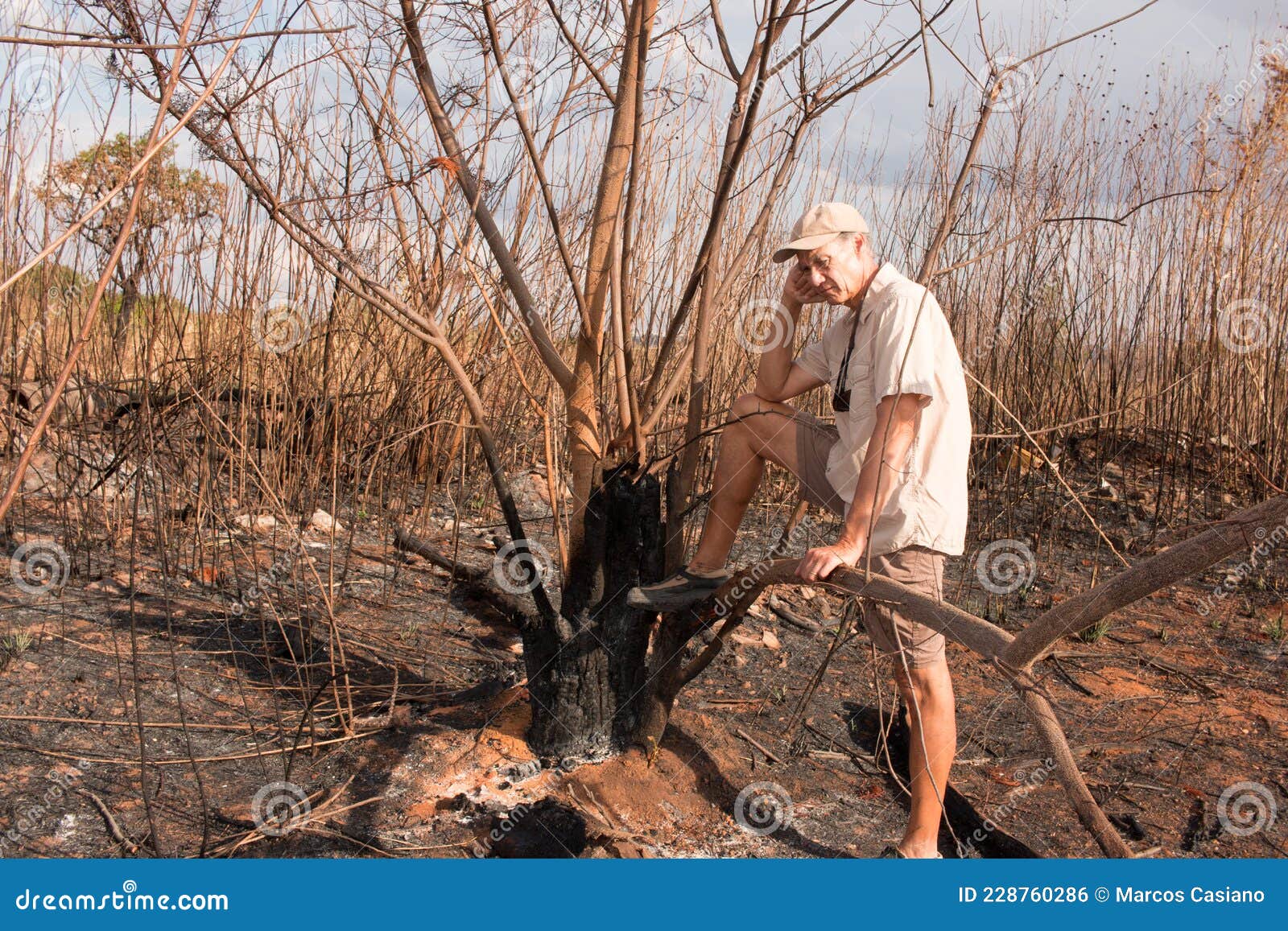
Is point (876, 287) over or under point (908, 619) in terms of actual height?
over

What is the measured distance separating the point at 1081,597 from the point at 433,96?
5.33ft

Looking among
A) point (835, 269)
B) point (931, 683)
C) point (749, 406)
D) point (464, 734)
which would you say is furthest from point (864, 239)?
point (464, 734)

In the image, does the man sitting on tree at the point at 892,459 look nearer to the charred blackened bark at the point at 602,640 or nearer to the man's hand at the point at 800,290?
the man's hand at the point at 800,290

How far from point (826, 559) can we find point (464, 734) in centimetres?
111

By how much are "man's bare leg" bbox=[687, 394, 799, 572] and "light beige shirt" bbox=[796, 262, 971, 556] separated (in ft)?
0.70

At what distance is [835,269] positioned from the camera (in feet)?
6.97

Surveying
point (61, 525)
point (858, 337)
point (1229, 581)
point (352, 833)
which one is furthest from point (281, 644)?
point (1229, 581)

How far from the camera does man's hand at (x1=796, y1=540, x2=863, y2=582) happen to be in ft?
6.10

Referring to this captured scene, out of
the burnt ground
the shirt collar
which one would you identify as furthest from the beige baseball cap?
the burnt ground

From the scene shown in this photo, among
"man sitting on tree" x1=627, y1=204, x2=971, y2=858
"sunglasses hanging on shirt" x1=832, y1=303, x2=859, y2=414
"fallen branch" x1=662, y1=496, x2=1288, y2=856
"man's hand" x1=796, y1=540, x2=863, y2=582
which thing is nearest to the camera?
"fallen branch" x1=662, y1=496, x2=1288, y2=856

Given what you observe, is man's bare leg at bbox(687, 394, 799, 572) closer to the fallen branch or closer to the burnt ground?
the fallen branch

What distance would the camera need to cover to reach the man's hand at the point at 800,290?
85.5 inches

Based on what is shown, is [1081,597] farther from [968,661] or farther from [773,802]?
[968,661]

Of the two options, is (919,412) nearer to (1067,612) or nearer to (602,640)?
(1067,612)
